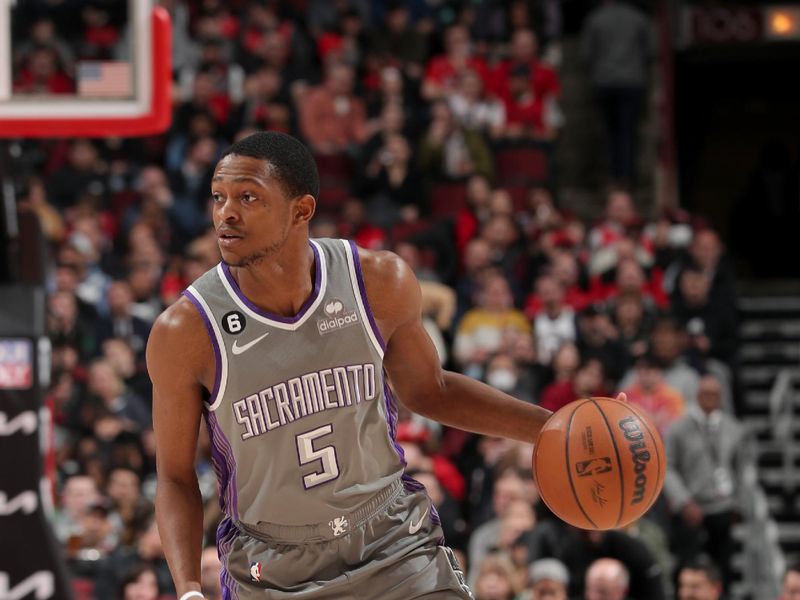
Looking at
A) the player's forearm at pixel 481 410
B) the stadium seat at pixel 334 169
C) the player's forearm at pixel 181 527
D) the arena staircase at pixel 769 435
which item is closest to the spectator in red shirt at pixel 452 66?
the stadium seat at pixel 334 169

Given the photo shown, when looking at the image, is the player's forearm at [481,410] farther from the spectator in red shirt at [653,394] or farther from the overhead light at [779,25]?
the overhead light at [779,25]

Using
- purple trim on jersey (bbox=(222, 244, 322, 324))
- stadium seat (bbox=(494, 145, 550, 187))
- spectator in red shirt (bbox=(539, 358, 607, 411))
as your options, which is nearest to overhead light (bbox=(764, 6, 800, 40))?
stadium seat (bbox=(494, 145, 550, 187))

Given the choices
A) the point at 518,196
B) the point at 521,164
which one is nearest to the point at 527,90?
the point at 521,164

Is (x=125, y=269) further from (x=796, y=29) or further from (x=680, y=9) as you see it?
(x=796, y=29)

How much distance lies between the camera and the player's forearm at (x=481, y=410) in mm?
4141

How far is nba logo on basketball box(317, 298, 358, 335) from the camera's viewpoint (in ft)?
12.7

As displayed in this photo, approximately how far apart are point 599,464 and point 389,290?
739 mm

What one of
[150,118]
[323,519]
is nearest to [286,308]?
[323,519]

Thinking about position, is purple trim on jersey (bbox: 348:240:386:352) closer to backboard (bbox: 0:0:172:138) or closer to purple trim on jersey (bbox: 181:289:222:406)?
purple trim on jersey (bbox: 181:289:222:406)

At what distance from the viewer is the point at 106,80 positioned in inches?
249

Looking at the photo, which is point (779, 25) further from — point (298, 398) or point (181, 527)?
point (181, 527)

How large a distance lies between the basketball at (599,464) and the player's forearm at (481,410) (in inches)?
4.7

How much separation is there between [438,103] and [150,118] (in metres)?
6.48

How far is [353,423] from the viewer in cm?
385
